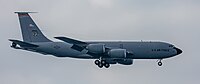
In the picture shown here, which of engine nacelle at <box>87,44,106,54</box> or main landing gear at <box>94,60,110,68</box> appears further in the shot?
main landing gear at <box>94,60,110,68</box>

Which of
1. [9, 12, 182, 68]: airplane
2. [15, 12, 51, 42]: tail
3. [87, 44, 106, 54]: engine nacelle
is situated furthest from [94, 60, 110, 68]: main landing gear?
[15, 12, 51, 42]: tail

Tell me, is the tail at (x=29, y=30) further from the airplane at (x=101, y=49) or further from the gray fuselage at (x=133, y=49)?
the gray fuselage at (x=133, y=49)

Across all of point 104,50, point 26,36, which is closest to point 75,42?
point 104,50

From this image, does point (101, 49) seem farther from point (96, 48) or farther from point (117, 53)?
point (117, 53)

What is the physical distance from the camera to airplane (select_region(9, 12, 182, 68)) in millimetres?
74562

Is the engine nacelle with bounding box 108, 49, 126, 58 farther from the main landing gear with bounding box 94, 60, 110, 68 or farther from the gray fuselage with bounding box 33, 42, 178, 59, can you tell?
the gray fuselage with bounding box 33, 42, 178, 59

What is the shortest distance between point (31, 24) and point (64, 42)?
702cm

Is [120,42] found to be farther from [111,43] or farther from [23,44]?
[23,44]

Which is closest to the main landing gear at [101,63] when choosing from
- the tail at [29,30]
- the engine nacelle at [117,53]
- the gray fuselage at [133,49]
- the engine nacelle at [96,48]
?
the gray fuselage at [133,49]

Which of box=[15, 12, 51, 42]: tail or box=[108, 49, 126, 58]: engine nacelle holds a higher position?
box=[15, 12, 51, 42]: tail

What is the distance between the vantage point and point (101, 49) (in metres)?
74.1

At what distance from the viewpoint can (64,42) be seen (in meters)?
81.2

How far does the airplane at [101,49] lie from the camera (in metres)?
74.6

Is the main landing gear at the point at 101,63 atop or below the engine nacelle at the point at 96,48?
below
